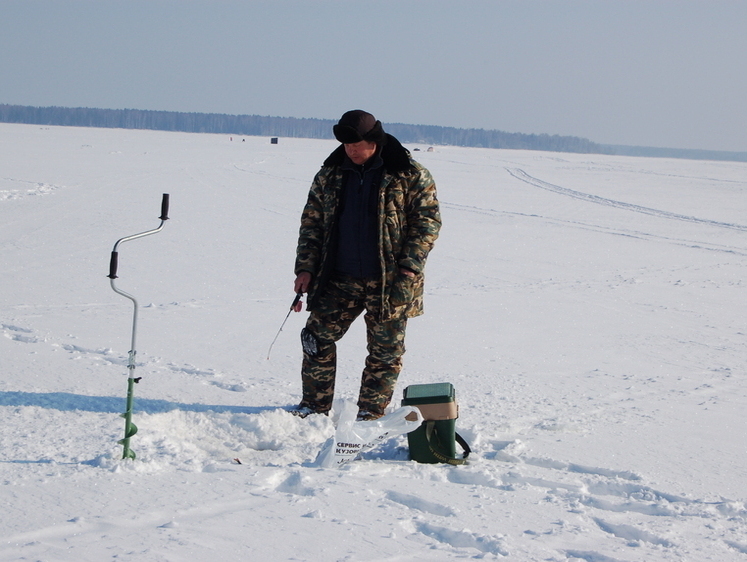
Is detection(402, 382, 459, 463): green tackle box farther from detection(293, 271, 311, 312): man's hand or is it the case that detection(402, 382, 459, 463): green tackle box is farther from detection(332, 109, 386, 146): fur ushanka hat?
detection(332, 109, 386, 146): fur ushanka hat

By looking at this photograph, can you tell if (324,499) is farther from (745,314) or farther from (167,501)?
(745,314)

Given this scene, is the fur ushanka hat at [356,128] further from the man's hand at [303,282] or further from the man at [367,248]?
the man's hand at [303,282]

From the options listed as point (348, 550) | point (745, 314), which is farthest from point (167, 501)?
point (745, 314)

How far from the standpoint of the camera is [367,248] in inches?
146

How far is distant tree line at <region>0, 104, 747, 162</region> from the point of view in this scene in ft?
479

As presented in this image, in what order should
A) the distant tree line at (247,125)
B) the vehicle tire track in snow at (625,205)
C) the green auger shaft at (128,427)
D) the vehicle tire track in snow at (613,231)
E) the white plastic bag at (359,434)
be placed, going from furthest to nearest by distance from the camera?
the distant tree line at (247,125) → the vehicle tire track in snow at (625,205) → the vehicle tire track in snow at (613,231) → the white plastic bag at (359,434) → the green auger shaft at (128,427)

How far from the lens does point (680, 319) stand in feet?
22.1

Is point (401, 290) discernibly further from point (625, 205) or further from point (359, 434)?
point (625, 205)

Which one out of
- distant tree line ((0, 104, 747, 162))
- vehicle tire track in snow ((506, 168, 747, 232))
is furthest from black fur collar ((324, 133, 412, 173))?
distant tree line ((0, 104, 747, 162))

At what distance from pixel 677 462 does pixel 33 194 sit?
13789 millimetres

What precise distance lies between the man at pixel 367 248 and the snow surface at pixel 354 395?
382mm

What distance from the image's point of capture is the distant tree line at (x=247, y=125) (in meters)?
146

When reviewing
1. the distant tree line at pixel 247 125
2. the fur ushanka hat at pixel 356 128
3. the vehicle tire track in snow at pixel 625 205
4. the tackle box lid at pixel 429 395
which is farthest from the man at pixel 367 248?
the distant tree line at pixel 247 125

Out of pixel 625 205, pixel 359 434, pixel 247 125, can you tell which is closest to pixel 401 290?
pixel 359 434
